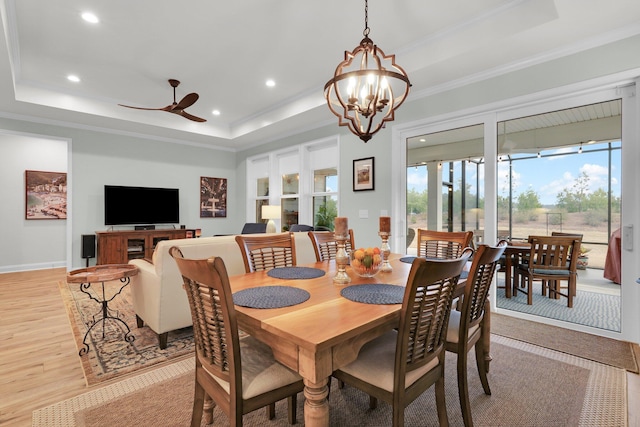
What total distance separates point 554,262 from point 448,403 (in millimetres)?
2351

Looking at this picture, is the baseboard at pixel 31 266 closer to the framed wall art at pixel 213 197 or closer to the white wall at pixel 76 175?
the white wall at pixel 76 175

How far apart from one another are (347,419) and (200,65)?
3999mm

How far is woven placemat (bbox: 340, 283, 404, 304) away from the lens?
1405 millimetres

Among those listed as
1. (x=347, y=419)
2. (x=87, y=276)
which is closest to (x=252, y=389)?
(x=347, y=419)

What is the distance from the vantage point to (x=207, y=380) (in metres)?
1.34

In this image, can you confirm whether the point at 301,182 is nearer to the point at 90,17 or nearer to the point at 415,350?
the point at 90,17

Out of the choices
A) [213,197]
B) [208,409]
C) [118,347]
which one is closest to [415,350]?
[208,409]

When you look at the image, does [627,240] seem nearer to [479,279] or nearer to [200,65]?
[479,279]

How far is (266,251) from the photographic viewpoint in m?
2.46

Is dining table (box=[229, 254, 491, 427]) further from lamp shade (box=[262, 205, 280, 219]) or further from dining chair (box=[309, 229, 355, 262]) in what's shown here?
lamp shade (box=[262, 205, 280, 219])

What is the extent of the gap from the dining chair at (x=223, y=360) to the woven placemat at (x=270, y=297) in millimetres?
176

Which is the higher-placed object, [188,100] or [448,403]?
[188,100]

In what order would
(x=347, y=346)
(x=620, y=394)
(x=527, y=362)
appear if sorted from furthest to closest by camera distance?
(x=527, y=362), (x=620, y=394), (x=347, y=346)

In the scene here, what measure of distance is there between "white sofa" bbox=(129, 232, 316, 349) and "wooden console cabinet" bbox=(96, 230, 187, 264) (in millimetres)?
3308
